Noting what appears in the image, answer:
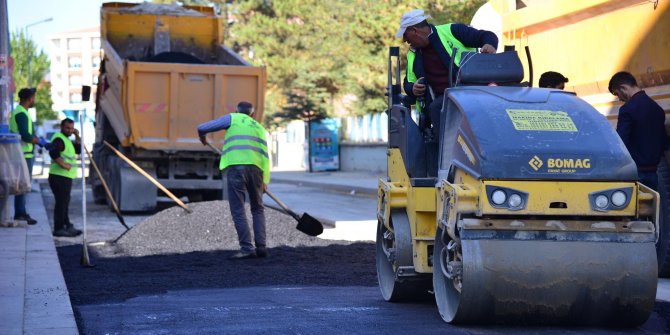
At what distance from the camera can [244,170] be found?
11.7 metres

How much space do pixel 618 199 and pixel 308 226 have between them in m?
7.19

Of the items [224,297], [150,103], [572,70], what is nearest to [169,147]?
[150,103]

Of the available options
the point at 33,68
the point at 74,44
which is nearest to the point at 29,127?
the point at 33,68

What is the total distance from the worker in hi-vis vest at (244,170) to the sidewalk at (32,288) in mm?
1875

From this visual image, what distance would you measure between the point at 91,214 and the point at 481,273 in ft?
46.1

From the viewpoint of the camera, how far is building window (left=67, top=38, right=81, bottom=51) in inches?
6604

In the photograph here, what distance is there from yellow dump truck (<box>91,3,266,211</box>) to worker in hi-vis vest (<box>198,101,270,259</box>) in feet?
21.3

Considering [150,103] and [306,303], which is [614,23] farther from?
[150,103]

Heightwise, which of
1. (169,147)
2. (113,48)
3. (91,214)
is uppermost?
(113,48)

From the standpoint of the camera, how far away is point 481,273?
5.80 m

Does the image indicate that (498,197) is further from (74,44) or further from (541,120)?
(74,44)

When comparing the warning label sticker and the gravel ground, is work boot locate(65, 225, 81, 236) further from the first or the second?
the warning label sticker

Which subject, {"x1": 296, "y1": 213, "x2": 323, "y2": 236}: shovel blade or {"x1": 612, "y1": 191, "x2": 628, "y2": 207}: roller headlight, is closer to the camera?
{"x1": 612, "y1": 191, "x2": 628, "y2": 207}: roller headlight

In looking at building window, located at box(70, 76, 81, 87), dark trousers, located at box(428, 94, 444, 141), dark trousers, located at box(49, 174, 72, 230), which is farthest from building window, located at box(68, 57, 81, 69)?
dark trousers, located at box(428, 94, 444, 141)
